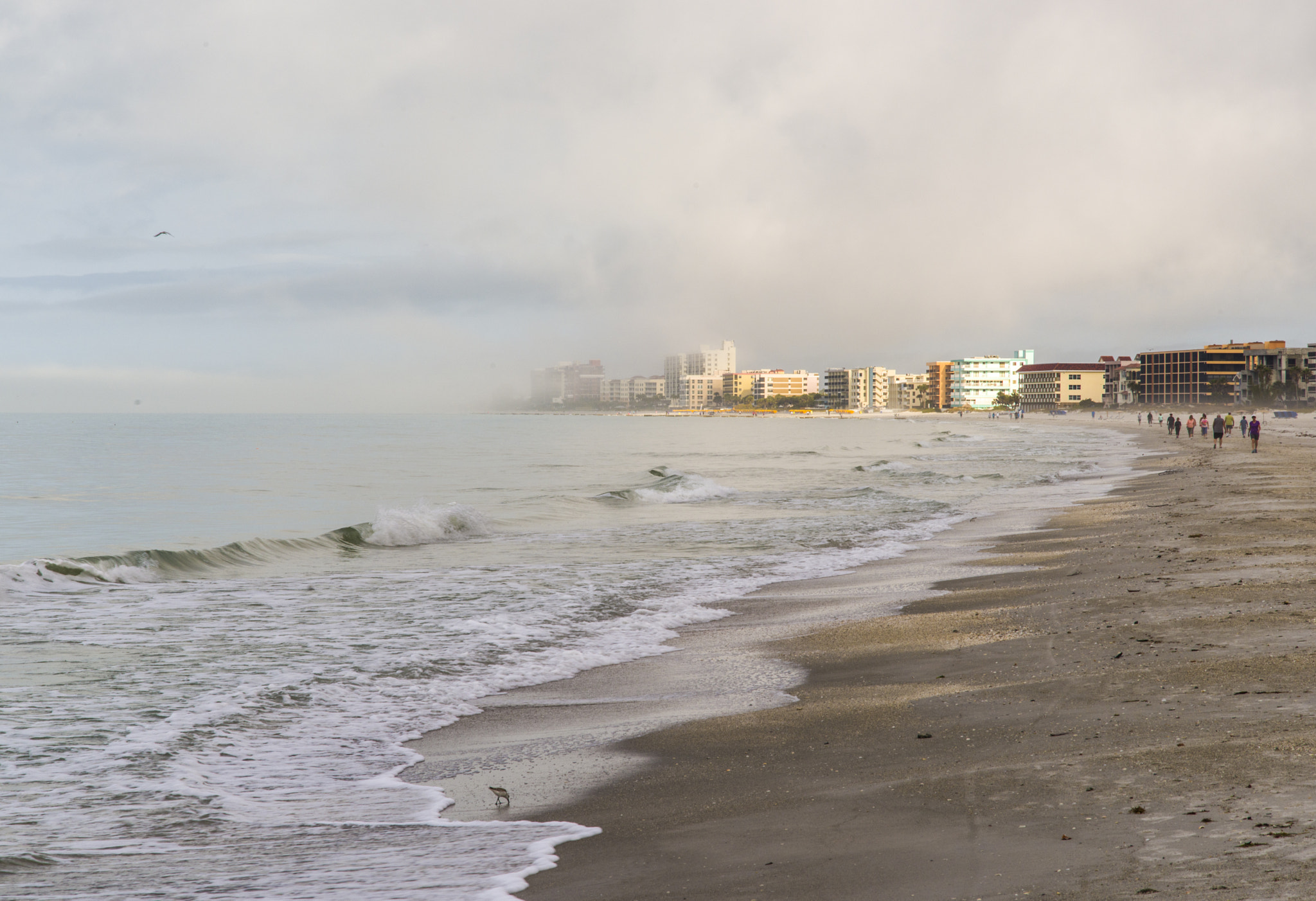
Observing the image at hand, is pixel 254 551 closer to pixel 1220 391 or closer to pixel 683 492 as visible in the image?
pixel 683 492

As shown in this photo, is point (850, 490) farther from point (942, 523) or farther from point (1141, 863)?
point (1141, 863)

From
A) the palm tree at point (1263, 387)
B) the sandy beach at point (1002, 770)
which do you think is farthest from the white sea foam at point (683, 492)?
the palm tree at point (1263, 387)

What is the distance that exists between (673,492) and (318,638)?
22.7 m

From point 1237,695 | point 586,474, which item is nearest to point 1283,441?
point 586,474

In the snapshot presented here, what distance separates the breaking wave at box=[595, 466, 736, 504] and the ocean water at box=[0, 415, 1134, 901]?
208 millimetres

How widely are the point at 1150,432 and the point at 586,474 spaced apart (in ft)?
202

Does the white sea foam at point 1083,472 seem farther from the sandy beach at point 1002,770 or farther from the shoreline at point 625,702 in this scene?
the sandy beach at point 1002,770

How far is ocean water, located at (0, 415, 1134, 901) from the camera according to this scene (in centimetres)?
452

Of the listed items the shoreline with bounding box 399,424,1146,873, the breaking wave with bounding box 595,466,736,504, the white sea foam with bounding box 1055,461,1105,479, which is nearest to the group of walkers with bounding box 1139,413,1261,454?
the white sea foam with bounding box 1055,461,1105,479

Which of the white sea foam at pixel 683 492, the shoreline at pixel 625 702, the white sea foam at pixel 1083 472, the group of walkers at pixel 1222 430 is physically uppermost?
the group of walkers at pixel 1222 430

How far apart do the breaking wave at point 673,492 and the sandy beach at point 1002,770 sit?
20887mm

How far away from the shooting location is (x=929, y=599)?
11320 millimetres

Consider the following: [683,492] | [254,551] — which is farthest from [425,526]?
[683,492]

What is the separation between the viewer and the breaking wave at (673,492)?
100 feet
